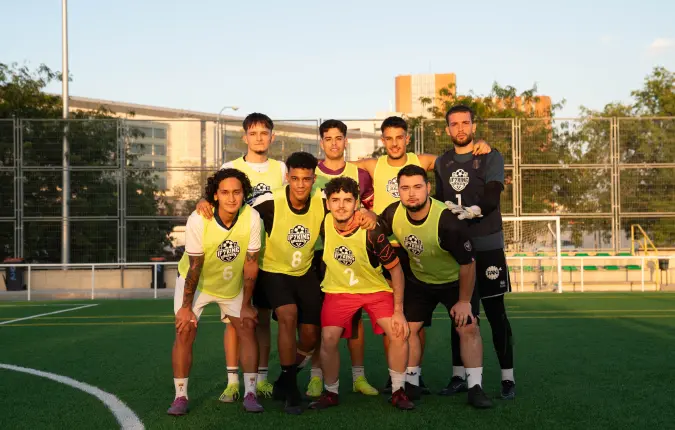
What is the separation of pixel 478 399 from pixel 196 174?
18853 mm

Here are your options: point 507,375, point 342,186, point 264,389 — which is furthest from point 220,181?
point 507,375

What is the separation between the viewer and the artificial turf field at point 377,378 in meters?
5.46

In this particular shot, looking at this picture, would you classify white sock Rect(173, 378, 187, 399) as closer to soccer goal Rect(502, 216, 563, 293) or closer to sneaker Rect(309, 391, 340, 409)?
sneaker Rect(309, 391, 340, 409)

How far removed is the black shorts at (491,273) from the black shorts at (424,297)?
0.16 m

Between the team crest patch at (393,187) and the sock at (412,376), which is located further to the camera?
the team crest patch at (393,187)

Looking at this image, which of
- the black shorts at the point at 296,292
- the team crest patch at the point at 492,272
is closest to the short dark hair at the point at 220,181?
the black shorts at the point at 296,292

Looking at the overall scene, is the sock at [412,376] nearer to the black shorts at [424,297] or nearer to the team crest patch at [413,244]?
the black shorts at [424,297]

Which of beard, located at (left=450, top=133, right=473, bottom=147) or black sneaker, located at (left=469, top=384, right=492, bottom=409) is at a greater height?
beard, located at (left=450, top=133, right=473, bottom=147)

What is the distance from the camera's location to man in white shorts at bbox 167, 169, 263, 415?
19.5 ft

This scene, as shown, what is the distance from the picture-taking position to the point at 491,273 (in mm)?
6449

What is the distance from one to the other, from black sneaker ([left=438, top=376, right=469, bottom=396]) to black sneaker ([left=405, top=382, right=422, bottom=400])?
30 cm

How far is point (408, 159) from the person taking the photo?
7.08 m

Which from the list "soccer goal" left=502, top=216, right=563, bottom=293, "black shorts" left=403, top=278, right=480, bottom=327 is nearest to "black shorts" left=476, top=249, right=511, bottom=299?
"black shorts" left=403, top=278, right=480, bottom=327

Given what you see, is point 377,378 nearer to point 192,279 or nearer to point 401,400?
point 401,400
